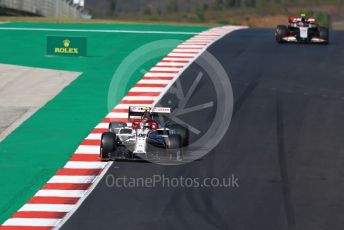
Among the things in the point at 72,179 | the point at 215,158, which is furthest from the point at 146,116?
the point at 72,179

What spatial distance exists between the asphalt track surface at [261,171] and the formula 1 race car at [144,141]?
337mm

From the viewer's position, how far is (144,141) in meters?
18.0

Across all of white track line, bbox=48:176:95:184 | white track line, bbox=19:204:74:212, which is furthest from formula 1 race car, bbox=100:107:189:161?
white track line, bbox=19:204:74:212

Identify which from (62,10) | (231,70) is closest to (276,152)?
(231,70)

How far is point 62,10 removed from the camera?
2795 inches

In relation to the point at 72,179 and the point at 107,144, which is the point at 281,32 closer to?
the point at 107,144

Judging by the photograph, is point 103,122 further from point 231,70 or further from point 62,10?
point 62,10

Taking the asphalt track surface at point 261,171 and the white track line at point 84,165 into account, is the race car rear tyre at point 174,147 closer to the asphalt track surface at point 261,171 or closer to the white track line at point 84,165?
the asphalt track surface at point 261,171

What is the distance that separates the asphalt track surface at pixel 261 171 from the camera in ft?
47.0

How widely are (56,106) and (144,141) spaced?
6.27 metres

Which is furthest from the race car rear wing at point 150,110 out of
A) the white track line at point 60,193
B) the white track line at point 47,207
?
the white track line at point 47,207

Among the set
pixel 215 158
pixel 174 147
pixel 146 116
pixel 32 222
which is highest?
pixel 146 116

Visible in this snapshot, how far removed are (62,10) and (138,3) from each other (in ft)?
158

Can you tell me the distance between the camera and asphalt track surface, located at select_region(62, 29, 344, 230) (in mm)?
14312
